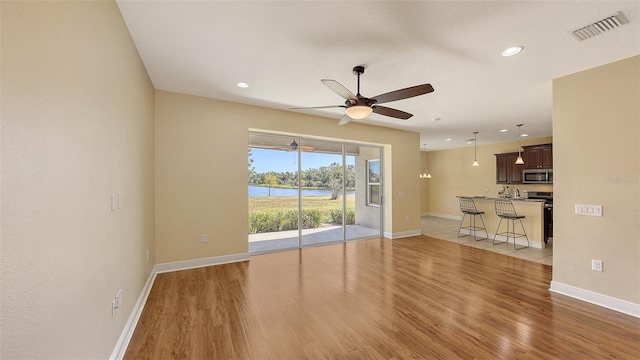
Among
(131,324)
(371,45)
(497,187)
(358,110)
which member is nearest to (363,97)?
(358,110)

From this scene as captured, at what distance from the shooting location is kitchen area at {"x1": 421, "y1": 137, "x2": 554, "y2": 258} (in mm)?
5500

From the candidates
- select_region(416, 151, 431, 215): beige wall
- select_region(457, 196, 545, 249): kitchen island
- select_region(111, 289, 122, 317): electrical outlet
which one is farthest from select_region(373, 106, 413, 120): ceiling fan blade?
select_region(416, 151, 431, 215): beige wall

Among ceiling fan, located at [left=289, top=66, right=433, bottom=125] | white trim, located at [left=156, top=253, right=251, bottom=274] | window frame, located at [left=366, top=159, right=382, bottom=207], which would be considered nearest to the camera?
ceiling fan, located at [left=289, top=66, right=433, bottom=125]

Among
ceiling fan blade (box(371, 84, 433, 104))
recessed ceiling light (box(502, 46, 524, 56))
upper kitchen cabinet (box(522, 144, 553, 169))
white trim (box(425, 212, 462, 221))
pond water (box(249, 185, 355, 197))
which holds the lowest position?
white trim (box(425, 212, 462, 221))

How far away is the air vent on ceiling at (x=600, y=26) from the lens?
6.84 ft

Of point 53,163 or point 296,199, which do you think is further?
point 296,199

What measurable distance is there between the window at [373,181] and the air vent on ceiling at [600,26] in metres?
4.43

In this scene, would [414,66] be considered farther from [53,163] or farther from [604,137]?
[53,163]

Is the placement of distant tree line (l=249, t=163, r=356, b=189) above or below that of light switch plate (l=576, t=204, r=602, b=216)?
above

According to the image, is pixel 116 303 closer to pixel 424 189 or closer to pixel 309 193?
pixel 309 193

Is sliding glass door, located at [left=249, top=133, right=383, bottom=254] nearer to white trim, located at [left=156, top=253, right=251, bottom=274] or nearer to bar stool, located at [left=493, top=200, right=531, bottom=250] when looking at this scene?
white trim, located at [left=156, top=253, right=251, bottom=274]

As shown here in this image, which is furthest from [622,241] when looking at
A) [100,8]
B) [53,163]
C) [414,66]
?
[100,8]

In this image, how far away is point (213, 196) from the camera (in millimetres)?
4199

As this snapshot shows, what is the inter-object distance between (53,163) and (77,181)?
26 cm
